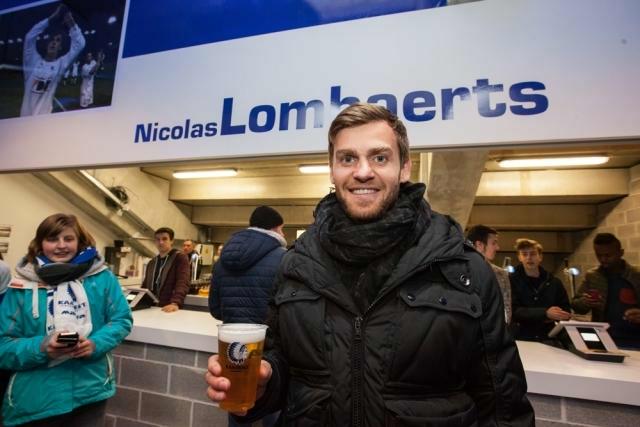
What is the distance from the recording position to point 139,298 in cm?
265

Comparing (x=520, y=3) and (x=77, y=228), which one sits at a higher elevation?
(x=520, y=3)

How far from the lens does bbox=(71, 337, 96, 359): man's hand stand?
4.98ft

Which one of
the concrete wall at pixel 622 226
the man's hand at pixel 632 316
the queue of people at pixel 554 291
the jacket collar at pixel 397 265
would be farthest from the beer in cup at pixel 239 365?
the concrete wall at pixel 622 226

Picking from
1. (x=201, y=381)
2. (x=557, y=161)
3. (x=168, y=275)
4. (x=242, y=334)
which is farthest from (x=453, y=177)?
(x=242, y=334)

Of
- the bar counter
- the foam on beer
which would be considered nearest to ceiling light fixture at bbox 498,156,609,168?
the bar counter

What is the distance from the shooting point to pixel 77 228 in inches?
70.4

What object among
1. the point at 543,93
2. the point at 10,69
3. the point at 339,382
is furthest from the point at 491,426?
the point at 10,69

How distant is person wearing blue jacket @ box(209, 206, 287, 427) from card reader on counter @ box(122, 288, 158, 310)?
708mm

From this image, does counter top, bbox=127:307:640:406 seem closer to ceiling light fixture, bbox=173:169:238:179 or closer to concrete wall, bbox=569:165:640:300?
concrete wall, bbox=569:165:640:300

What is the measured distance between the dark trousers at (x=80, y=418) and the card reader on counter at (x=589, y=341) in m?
2.33

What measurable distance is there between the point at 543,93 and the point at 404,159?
84cm

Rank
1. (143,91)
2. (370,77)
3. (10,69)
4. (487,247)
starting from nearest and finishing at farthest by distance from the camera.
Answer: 1. (370,77)
2. (143,91)
3. (10,69)
4. (487,247)

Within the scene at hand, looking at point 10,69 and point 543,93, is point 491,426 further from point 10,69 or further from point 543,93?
point 10,69

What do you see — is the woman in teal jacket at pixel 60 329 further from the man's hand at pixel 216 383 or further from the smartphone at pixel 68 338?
the man's hand at pixel 216 383
